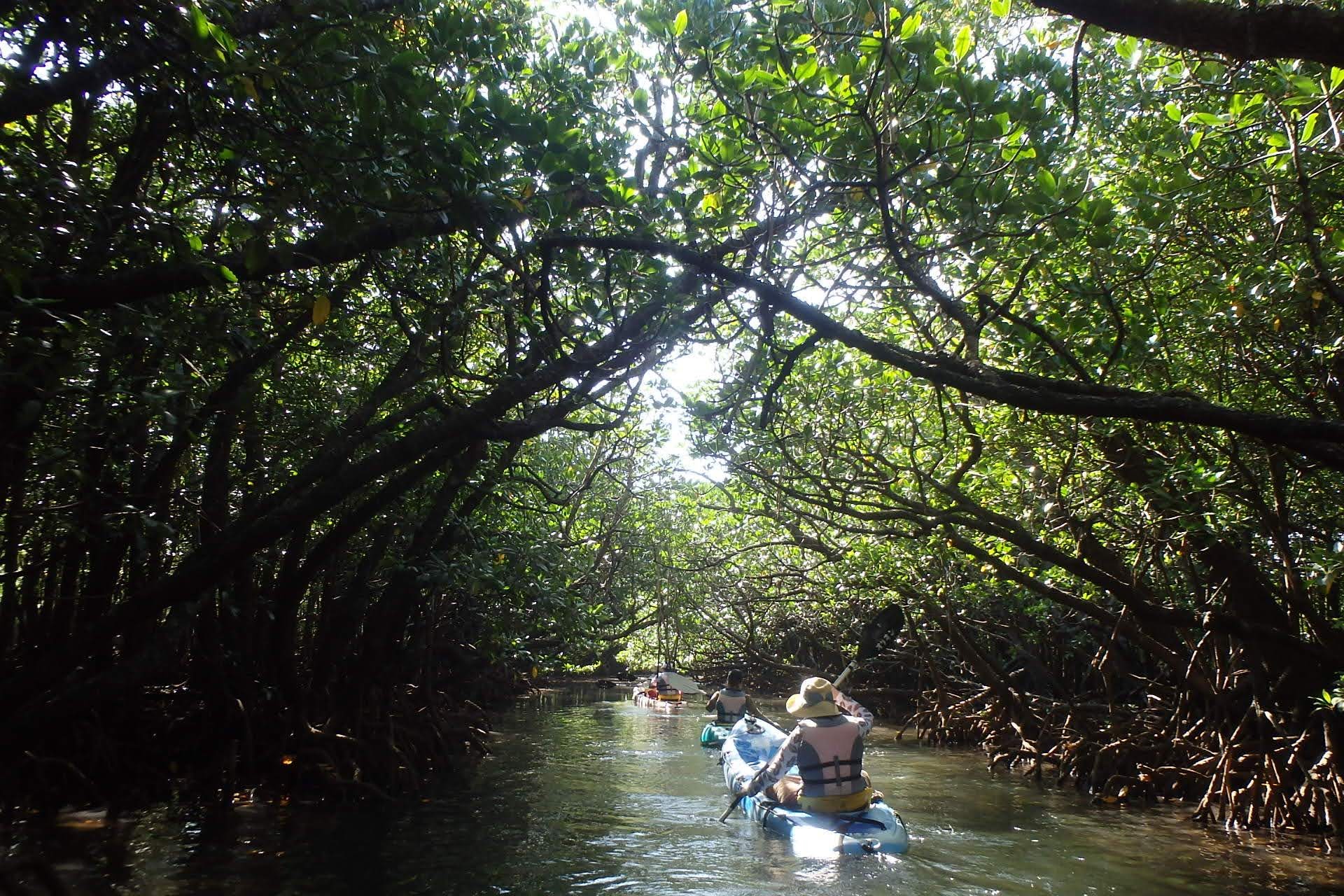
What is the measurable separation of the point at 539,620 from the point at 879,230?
762 centimetres

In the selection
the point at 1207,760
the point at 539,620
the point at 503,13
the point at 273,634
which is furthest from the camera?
the point at 539,620

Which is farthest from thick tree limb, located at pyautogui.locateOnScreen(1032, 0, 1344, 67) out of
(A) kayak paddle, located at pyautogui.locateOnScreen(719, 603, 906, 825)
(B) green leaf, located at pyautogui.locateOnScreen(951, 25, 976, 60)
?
(A) kayak paddle, located at pyautogui.locateOnScreen(719, 603, 906, 825)

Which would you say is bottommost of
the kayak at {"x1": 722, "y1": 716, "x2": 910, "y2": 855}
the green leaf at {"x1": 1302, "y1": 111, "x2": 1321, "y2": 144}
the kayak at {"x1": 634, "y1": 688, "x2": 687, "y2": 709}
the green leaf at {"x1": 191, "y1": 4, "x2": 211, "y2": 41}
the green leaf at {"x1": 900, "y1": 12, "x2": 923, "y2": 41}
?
the kayak at {"x1": 634, "y1": 688, "x2": 687, "y2": 709}

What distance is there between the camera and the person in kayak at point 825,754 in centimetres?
775

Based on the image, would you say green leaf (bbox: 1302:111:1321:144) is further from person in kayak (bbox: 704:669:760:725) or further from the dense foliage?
person in kayak (bbox: 704:669:760:725)

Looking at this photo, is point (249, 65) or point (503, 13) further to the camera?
point (503, 13)

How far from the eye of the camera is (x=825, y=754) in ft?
25.4

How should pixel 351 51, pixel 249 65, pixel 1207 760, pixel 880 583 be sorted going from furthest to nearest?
pixel 880 583
pixel 1207 760
pixel 351 51
pixel 249 65

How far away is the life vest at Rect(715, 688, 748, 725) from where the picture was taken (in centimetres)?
1655

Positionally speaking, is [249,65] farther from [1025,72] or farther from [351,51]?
[1025,72]

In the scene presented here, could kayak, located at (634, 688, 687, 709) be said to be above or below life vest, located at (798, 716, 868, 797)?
below

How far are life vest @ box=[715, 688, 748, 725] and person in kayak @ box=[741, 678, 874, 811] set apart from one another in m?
8.62

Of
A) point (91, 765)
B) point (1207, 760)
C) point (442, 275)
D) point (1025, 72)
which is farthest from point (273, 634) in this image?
point (1207, 760)

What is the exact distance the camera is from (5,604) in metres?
7.61
